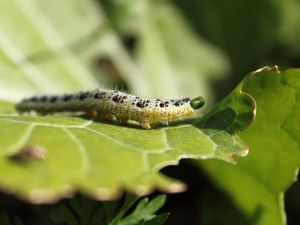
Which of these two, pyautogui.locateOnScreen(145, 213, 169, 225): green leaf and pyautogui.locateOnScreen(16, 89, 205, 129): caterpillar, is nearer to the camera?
pyautogui.locateOnScreen(145, 213, 169, 225): green leaf

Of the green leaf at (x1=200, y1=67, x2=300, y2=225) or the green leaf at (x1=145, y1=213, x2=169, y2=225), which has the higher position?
the green leaf at (x1=200, y1=67, x2=300, y2=225)

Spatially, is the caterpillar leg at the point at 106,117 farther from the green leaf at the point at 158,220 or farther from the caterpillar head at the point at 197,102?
the green leaf at the point at 158,220

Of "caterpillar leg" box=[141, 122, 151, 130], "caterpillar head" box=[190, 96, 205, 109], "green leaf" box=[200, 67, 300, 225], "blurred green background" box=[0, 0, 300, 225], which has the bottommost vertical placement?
"green leaf" box=[200, 67, 300, 225]

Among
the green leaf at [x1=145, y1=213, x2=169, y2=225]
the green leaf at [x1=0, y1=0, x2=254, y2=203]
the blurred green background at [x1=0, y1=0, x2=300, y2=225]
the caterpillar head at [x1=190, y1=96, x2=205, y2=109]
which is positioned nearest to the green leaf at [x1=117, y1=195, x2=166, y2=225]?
the green leaf at [x1=145, y1=213, x2=169, y2=225]

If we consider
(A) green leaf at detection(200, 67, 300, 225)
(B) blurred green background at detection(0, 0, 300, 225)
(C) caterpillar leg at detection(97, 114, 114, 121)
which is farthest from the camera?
(B) blurred green background at detection(0, 0, 300, 225)

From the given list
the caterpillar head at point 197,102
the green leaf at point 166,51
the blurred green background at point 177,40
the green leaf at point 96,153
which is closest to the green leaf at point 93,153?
the green leaf at point 96,153

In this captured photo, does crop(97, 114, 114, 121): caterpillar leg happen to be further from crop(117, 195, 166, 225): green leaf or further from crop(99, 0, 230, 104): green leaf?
crop(99, 0, 230, 104): green leaf

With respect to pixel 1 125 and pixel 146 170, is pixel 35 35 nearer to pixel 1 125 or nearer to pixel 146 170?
pixel 1 125

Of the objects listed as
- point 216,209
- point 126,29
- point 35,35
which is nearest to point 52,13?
point 35,35
